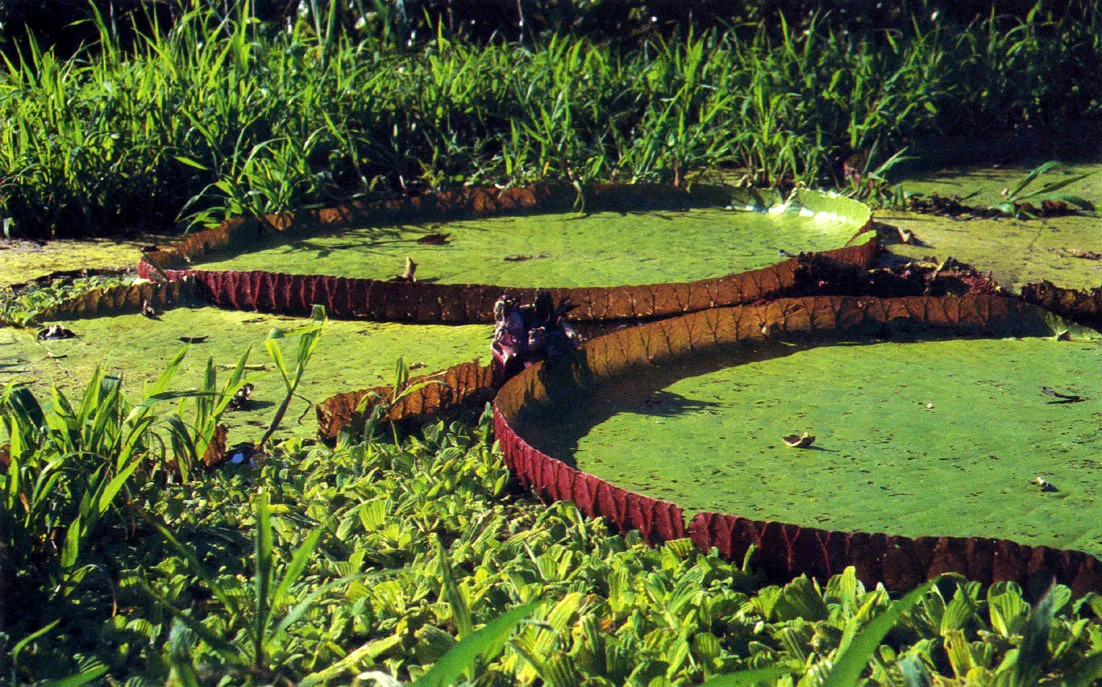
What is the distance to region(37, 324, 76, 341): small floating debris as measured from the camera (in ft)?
8.66

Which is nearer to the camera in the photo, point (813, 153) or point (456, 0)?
point (813, 153)

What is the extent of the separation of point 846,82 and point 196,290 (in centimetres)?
297

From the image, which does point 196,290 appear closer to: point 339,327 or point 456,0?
point 339,327

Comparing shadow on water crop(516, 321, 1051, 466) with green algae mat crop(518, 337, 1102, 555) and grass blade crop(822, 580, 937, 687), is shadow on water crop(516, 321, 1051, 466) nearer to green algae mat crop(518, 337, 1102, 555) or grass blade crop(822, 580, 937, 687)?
green algae mat crop(518, 337, 1102, 555)

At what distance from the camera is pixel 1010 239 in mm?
3467

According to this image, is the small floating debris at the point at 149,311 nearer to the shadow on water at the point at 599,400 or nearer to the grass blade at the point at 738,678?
the shadow on water at the point at 599,400

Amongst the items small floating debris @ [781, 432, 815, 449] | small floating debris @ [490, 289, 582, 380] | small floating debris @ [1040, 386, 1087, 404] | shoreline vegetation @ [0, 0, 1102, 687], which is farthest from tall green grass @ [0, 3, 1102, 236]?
small floating debris @ [781, 432, 815, 449]

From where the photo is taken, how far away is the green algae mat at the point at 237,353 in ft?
7.59

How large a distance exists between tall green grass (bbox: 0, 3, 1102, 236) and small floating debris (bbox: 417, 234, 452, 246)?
51cm

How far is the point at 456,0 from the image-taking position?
21.8 ft

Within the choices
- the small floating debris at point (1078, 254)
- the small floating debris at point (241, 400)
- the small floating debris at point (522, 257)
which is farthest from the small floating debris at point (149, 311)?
the small floating debris at point (1078, 254)

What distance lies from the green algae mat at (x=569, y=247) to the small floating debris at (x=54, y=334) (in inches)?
20.7

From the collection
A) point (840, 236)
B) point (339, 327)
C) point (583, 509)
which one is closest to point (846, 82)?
point (840, 236)

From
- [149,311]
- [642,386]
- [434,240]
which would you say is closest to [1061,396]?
[642,386]
